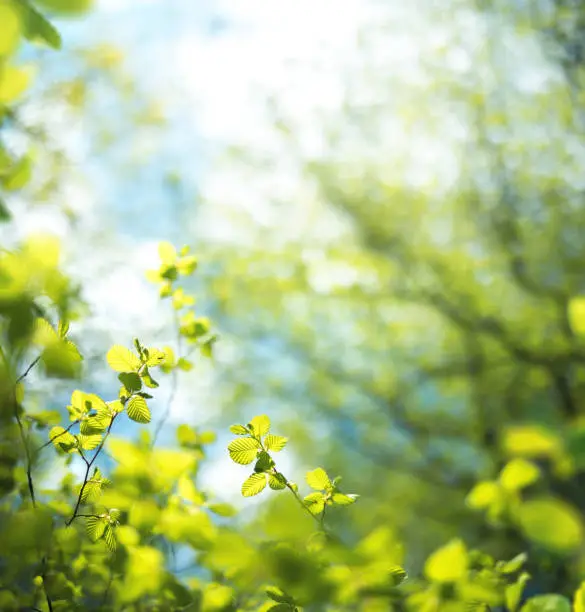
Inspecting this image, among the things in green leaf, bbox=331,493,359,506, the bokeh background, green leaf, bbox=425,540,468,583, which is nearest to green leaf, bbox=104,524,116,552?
green leaf, bbox=331,493,359,506

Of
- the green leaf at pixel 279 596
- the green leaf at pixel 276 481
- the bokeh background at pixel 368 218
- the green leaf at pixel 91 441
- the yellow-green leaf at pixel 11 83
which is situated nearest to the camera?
the yellow-green leaf at pixel 11 83

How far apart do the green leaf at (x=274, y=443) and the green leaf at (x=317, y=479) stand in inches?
2.8

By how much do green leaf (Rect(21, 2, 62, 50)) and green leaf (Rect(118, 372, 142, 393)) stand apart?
1.80ft

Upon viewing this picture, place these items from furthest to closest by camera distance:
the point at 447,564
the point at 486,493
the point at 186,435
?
the point at 186,435 < the point at 486,493 < the point at 447,564

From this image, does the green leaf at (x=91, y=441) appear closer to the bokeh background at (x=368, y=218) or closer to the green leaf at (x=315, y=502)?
the green leaf at (x=315, y=502)

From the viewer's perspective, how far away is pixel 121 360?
3.57ft

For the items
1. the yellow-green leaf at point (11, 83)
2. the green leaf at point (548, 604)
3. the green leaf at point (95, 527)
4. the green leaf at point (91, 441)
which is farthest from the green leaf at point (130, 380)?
the green leaf at point (548, 604)

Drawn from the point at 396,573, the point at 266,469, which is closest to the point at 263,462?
the point at 266,469

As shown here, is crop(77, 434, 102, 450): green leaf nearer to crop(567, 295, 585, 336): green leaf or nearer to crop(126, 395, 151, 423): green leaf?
crop(126, 395, 151, 423): green leaf

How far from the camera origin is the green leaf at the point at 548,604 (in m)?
0.94

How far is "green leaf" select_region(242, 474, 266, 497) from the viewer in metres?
0.98

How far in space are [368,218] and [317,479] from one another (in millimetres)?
7833

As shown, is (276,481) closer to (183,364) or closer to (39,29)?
(183,364)

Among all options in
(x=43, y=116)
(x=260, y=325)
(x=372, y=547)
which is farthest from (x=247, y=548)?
(x=260, y=325)
